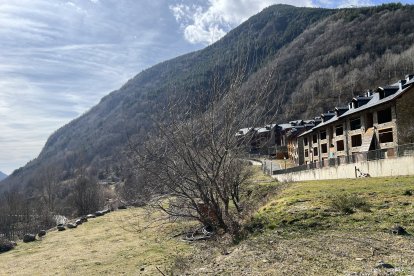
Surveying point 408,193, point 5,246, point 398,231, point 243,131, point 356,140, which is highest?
point 356,140

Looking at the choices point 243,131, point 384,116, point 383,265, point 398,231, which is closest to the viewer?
point 383,265

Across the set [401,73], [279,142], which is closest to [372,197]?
[279,142]

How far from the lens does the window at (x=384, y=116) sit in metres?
37.4

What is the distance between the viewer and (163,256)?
16125 mm

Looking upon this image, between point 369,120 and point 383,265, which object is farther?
point 369,120

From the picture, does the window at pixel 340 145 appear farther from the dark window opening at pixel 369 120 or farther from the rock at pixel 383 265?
the rock at pixel 383 265

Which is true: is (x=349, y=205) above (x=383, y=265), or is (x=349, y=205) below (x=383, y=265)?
above

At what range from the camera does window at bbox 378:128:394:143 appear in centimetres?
3717

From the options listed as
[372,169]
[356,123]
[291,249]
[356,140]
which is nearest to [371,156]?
[372,169]

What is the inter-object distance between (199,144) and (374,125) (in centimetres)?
3075

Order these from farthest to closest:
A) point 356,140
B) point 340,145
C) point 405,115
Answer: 1. point 340,145
2. point 356,140
3. point 405,115

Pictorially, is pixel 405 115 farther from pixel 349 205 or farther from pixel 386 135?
pixel 349 205

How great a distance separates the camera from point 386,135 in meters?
37.9

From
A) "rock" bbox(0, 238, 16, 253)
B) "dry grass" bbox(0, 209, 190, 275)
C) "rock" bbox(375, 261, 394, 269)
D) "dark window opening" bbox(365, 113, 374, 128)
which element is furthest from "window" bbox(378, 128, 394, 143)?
"rock" bbox(0, 238, 16, 253)
